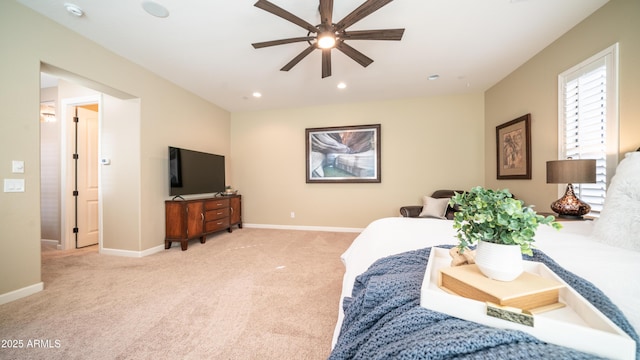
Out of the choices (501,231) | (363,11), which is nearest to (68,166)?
(363,11)

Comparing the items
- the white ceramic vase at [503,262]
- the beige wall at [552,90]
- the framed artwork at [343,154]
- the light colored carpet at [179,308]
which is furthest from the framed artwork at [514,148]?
the white ceramic vase at [503,262]

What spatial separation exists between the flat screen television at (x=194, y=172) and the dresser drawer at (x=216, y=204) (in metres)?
0.25

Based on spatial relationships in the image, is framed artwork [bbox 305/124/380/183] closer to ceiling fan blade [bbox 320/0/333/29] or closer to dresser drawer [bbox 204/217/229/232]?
dresser drawer [bbox 204/217/229/232]

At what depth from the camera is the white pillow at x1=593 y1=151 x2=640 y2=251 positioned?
1.10 meters

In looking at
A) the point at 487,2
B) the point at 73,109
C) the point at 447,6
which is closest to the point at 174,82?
the point at 73,109

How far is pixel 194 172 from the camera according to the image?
3.62 meters

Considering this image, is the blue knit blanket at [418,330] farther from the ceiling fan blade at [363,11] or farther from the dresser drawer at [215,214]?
the dresser drawer at [215,214]

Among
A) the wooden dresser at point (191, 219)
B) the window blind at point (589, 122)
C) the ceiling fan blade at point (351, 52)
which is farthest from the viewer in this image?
the wooden dresser at point (191, 219)

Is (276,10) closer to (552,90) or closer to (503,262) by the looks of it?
(503,262)

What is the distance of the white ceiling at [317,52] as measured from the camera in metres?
2.01

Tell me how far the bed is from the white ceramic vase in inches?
6.9

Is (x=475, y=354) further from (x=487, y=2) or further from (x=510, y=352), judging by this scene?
(x=487, y=2)

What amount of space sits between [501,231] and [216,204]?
401cm

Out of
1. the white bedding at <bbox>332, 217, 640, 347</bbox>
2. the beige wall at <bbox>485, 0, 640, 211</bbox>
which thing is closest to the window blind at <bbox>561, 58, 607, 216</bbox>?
the beige wall at <bbox>485, 0, 640, 211</bbox>
